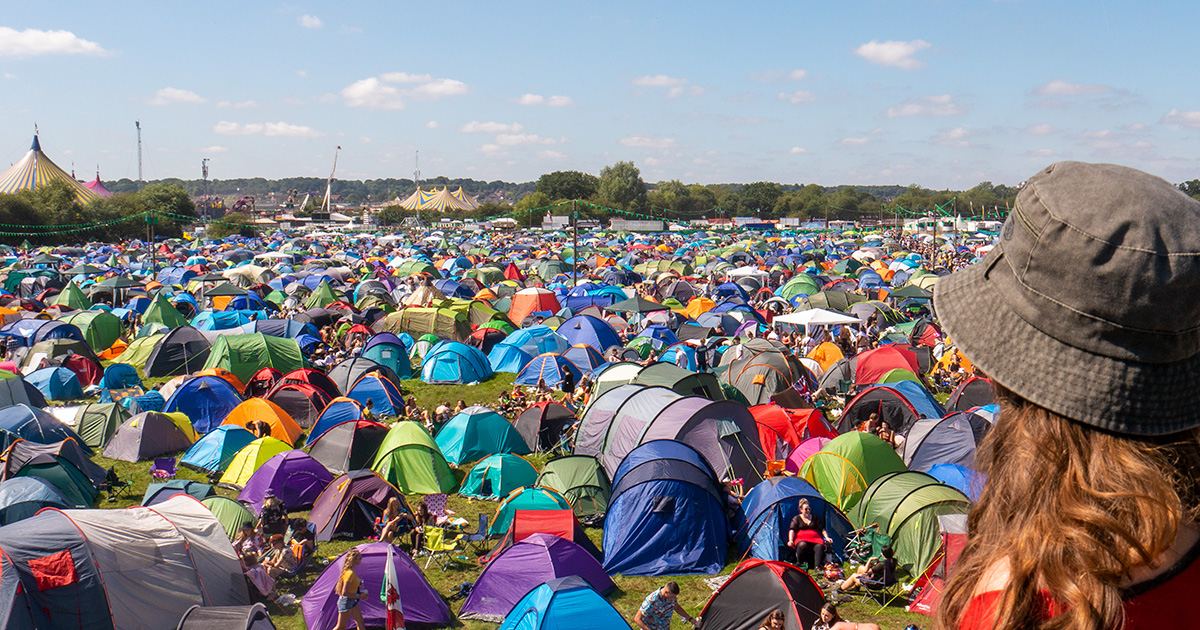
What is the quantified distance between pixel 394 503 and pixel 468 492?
2.11 metres

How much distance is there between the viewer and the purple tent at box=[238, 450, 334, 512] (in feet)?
42.9

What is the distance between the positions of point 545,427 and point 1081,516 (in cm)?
1535

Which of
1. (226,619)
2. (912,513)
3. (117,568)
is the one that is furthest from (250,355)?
(912,513)

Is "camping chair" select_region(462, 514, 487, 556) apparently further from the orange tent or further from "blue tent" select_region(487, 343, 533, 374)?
"blue tent" select_region(487, 343, 533, 374)

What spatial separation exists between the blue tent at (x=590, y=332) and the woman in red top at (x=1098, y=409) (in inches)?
858

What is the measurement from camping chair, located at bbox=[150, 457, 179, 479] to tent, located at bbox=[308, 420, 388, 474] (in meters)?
2.43

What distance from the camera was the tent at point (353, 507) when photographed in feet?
39.5

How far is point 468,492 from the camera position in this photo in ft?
45.2

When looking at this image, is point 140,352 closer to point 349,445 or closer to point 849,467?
point 349,445

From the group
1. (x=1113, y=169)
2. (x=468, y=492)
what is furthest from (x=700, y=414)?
(x=1113, y=169)

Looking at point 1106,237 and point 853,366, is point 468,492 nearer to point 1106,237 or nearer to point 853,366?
point 853,366

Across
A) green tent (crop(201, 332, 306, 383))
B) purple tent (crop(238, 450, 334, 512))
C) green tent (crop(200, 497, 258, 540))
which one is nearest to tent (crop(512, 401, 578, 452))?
purple tent (crop(238, 450, 334, 512))

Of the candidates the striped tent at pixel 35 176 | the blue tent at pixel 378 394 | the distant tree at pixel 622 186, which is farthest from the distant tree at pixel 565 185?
the blue tent at pixel 378 394

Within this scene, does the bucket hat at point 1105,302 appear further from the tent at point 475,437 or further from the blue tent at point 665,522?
the tent at point 475,437
